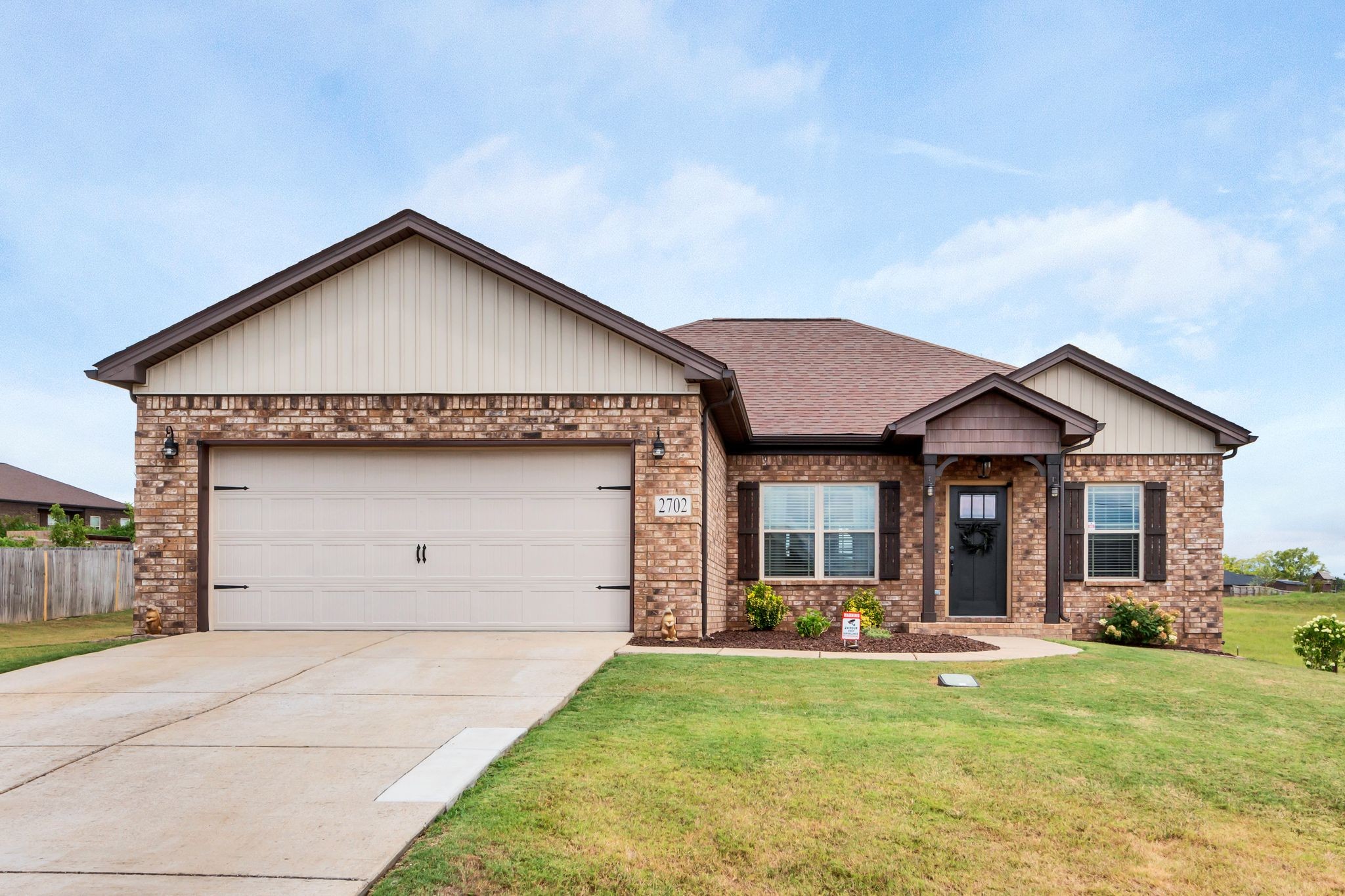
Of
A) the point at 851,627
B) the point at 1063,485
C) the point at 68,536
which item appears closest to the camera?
the point at 851,627

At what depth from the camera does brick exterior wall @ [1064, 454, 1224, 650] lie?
14602 mm

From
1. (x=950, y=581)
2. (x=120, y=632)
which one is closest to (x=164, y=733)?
(x=950, y=581)

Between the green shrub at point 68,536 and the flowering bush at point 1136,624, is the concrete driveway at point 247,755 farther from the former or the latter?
the green shrub at point 68,536

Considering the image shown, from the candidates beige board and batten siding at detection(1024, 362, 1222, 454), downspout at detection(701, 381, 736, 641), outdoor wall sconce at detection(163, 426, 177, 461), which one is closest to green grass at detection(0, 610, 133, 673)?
outdoor wall sconce at detection(163, 426, 177, 461)

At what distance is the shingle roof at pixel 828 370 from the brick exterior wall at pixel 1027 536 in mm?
702

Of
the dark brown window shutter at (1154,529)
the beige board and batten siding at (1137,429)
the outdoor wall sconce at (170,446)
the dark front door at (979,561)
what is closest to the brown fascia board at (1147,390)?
the beige board and batten siding at (1137,429)

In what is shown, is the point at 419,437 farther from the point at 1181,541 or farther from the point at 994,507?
the point at 1181,541

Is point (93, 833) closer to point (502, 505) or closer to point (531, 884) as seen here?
point (531, 884)

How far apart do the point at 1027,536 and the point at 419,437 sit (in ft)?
30.5

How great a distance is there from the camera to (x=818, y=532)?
14391mm

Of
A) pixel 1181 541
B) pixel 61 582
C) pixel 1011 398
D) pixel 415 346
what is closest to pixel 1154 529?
pixel 1181 541

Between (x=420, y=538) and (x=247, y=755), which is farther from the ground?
(x=420, y=538)

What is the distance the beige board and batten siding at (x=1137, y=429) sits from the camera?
14.6m

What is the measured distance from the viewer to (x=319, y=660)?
8.96 metres
